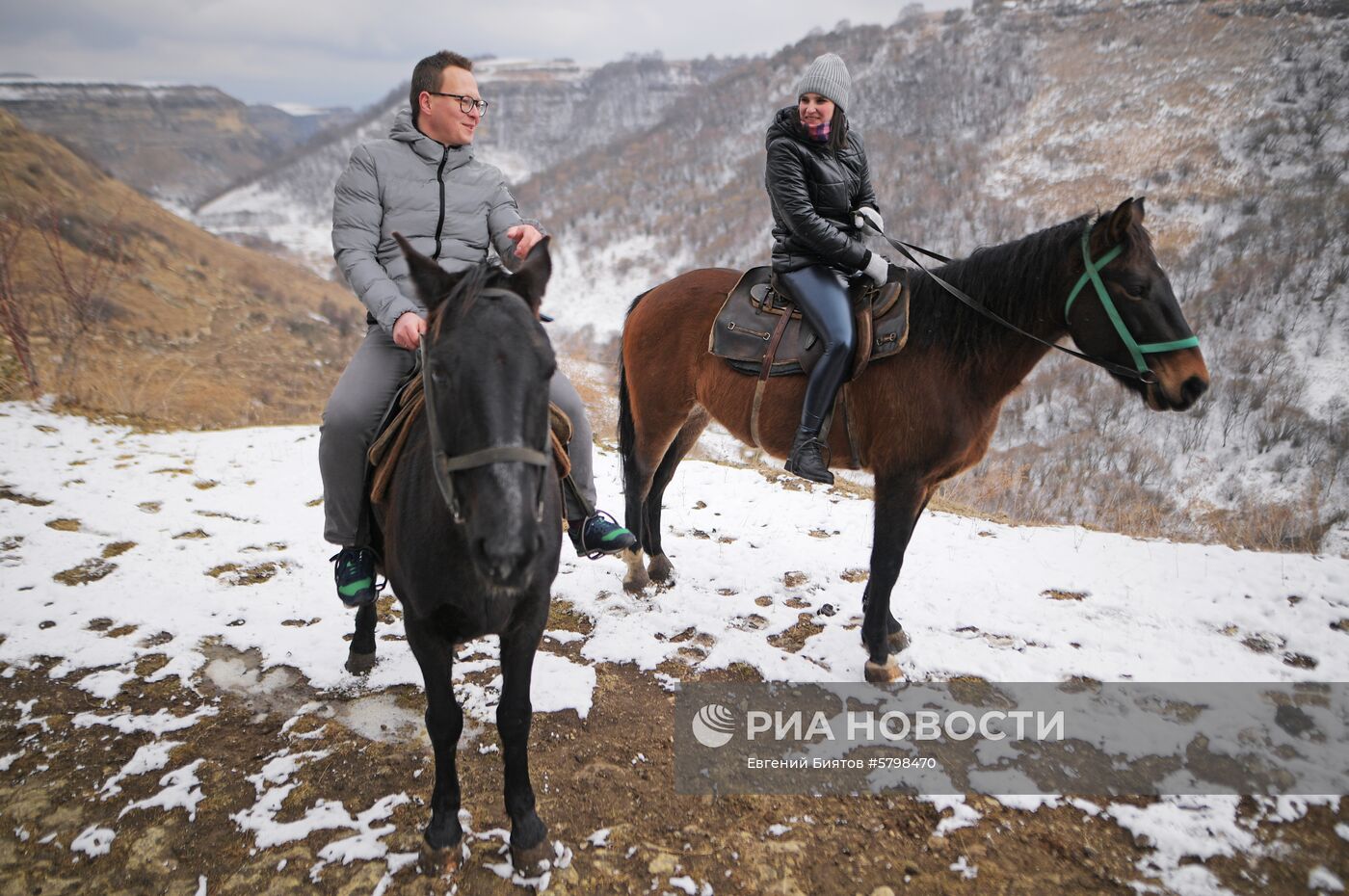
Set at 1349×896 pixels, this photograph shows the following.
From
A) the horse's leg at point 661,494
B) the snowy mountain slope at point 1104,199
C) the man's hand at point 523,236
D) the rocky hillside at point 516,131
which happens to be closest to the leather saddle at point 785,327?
the horse's leg at point 661,494

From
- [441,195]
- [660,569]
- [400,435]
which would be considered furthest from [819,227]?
[660,569]

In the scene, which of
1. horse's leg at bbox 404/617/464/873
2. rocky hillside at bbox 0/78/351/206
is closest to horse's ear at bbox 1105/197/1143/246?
horse's leg at bbox 404/617/464/873

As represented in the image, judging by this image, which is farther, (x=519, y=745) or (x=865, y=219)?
(x=865, y=219)

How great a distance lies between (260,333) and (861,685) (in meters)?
26.7

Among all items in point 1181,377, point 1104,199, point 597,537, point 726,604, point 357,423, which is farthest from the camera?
point 1104,199

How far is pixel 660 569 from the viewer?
4.90 meters

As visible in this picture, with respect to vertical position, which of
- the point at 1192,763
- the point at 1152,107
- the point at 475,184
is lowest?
the point at 1192,763

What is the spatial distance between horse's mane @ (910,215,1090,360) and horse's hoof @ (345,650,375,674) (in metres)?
3.86

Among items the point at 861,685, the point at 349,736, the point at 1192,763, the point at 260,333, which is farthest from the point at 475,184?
the point at 260,333

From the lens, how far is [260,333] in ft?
76.1

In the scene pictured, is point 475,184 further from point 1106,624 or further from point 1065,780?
point 1106,624

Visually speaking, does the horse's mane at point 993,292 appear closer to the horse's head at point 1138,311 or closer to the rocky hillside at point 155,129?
the horse's head at point 1138,311

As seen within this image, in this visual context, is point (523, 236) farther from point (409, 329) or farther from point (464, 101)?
point (409, 329)

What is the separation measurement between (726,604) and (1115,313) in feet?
9.97
